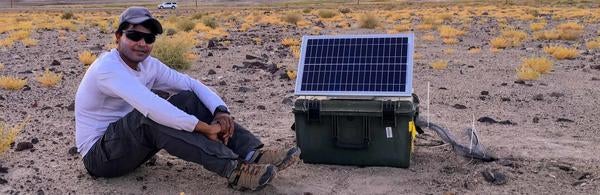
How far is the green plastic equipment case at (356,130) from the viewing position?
4.95 m

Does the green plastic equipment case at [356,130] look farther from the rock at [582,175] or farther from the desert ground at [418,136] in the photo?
the rock at [582,175]

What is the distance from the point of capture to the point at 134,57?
464cm

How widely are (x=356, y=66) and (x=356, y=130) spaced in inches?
21.9

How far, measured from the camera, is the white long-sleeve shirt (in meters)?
4.32

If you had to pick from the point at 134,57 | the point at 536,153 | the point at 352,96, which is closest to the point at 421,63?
the point at 536,153

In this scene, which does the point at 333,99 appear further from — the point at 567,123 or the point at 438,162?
the point at 567,123

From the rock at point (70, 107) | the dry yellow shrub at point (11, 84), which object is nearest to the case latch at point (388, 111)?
the rock at point (70, 107)

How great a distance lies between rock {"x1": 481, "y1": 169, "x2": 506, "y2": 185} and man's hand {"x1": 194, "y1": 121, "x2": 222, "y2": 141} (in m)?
2.16

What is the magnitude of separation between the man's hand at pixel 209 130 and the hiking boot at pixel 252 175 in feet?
0.95

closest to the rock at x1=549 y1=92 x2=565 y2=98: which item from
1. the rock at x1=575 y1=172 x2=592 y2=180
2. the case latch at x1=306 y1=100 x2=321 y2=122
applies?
the rock at x1=575 y1=172 x2=592 y2=180

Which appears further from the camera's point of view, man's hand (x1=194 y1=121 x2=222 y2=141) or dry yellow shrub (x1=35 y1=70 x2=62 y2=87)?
dry yellow shrub (x1=35 y1=70 x2=62 y2=87)

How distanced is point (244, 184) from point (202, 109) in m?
0.74

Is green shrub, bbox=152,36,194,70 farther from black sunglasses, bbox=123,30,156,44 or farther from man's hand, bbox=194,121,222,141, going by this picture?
man's hand, bbox=194,121,222,141

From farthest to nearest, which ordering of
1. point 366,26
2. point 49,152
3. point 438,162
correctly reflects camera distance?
point 366,26
point 49,152
point 438,162
